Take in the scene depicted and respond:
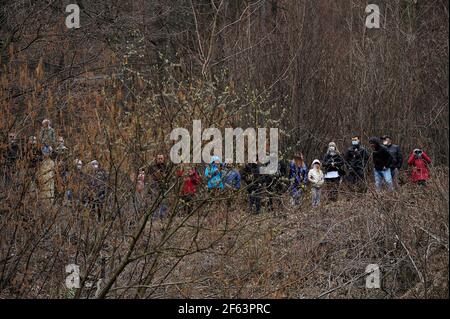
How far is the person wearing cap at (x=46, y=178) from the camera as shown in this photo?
9.80 meters

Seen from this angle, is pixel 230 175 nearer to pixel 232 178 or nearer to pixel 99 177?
pixel 232 178

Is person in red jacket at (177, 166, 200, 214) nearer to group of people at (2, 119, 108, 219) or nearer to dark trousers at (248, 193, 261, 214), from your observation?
dark trousers at (248, 193, 261, 214)

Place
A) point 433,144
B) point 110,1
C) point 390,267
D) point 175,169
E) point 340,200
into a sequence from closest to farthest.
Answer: point 175,169
point 390,267
point 340,200
point 433,144
point 110,1

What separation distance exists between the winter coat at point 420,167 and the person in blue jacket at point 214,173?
243 inches

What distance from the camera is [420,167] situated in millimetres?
16156

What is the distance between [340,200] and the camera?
15.1m

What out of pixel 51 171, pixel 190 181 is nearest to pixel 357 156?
pixel 51 171

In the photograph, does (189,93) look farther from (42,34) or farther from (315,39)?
(315,39)

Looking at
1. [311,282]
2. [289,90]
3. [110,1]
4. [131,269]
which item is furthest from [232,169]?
[289,90]

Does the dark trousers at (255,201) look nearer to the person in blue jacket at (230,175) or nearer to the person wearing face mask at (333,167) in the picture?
the person in blue jacket at (230,175)

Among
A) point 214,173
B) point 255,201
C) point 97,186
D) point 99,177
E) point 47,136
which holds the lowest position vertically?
point 255,201

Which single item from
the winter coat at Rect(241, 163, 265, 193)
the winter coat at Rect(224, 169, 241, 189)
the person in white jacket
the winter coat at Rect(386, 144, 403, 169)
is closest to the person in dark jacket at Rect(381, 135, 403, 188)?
the winter coat at Rect(386, 144, 403, 169)

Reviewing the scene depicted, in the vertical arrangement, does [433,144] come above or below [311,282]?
above
